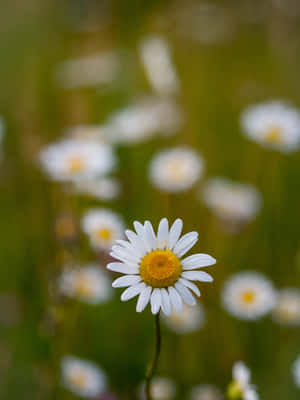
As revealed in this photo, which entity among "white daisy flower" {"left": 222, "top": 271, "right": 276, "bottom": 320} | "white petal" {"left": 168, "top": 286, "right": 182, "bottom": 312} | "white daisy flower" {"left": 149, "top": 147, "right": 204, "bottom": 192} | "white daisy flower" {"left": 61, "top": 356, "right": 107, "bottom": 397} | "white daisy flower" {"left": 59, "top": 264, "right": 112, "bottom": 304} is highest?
"white petal" {"left": 168, "top": 286, "right": 182, "bottom": 312}

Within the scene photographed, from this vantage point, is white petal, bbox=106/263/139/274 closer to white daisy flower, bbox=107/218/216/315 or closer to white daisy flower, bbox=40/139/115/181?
white daisy flower, bbox=107/218/216/315

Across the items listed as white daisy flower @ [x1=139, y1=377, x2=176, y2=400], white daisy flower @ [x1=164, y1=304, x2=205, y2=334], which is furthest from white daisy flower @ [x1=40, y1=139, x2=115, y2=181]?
white daisy flower @ [x1=139, y1=377, x2=176, y2=400]

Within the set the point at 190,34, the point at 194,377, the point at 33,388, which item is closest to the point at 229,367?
the point at 194,377

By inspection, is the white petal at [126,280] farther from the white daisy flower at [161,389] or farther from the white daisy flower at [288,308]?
the white daisy flower at [288,308]

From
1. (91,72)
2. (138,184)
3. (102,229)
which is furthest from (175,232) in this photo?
(91,72)

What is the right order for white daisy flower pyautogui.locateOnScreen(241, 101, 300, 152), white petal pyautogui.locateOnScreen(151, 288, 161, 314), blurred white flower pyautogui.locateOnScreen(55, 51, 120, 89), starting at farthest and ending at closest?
1. blurred white flower pyautogui.locateOnScreen(55, 51, 120, 89)
2. white daisy flower pyautogui.locateOnScreen(241, 101, 300, 152)
3. white petal pyautogui.locateOnScreen(151, 288, 161, 314)

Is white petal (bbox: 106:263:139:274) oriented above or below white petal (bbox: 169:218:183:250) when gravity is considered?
below

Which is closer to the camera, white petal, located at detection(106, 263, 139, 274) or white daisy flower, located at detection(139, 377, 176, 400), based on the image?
white petal, located at detection(106, 263, 139, 274)
